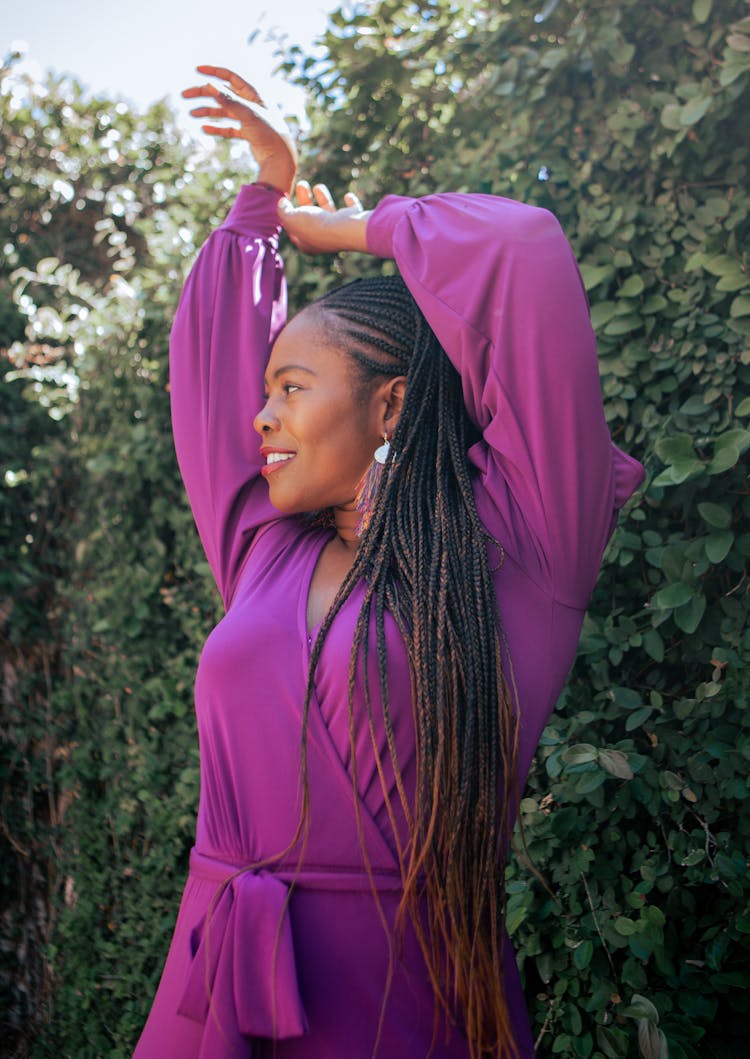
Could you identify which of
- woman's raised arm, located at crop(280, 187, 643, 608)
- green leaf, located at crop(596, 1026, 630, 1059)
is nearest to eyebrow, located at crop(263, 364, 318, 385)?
woman's raised arm, located at crop(280, 187, 643, 608)

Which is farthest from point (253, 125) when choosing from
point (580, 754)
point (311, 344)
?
point (580, 754)

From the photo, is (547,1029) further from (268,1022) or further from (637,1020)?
(268,1022)

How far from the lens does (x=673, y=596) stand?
2.04 meters

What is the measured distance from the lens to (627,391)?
2312 mm

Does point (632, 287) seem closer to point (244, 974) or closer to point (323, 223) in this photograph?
point (323, 223)

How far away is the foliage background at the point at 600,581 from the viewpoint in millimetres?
2035

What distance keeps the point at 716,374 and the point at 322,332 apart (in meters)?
0.86

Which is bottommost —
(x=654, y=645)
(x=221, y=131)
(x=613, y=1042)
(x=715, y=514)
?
(x=613, y=1042)

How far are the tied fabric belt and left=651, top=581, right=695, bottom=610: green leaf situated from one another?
83 cm

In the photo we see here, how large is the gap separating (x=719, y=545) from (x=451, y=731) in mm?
811

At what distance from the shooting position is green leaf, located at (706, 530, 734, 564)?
2.00 meters

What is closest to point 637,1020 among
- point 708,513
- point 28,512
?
point 708,513

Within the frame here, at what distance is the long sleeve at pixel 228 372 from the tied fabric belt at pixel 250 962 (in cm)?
62

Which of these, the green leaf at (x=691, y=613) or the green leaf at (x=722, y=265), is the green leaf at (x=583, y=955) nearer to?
the green leaf at (x=691, y=613)
